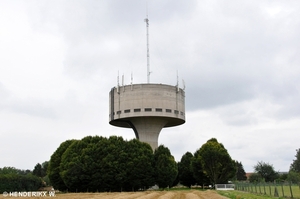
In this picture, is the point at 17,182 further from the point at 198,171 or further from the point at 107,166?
the point at 198,171

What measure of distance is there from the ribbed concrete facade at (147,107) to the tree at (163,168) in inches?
331

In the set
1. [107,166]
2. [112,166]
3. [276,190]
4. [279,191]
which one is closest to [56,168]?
[107,166]

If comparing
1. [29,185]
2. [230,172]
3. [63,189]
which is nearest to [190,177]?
[230,172]

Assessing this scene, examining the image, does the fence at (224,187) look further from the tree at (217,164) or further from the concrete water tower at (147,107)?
the concrete water tower at (147,107)

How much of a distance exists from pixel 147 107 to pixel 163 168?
12.8 metres

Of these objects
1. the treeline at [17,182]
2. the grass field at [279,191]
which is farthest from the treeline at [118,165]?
the grass field at [279,191]

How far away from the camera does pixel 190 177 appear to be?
→ 82000 mm

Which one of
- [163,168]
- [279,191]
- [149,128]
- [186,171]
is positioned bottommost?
[279,191]

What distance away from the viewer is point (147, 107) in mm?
71312

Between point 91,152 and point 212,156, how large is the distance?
21128mm

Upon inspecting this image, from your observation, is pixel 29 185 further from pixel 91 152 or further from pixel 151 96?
pixel 151 96

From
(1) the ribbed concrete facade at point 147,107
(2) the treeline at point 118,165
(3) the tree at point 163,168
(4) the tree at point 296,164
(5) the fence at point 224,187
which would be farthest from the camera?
(4) the tree at point 296,164

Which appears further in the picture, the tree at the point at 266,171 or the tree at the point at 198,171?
the tree at the point at 266,171

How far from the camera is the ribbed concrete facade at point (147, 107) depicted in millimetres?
71562
